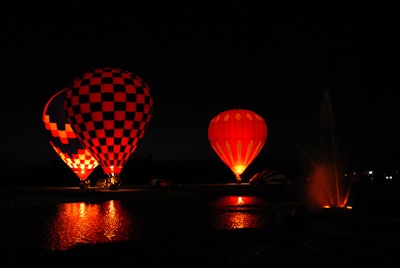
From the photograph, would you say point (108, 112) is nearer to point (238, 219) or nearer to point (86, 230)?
point (238, 219)

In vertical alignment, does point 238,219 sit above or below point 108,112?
below

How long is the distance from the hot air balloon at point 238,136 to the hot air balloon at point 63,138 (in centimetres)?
1201

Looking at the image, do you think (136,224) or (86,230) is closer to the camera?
(86,230)

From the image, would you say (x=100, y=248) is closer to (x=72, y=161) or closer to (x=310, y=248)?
(x=310, y=248)

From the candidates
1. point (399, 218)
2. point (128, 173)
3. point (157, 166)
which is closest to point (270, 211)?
point (399, 218)

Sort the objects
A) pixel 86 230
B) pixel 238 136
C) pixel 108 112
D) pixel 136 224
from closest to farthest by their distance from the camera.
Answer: pixel 86 230 < pixel 136 224 < pixel 108 112 < pixel 238 136

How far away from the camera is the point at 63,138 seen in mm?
39062

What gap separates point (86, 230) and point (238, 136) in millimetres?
30857

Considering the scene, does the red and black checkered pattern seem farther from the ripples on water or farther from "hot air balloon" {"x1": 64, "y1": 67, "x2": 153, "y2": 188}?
the ripples on water

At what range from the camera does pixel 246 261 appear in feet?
27.3

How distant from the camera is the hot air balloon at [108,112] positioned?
102 feet

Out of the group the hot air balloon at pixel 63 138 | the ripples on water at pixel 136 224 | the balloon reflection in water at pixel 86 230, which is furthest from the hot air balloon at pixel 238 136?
the balloon reflection in water at pixel 86 230

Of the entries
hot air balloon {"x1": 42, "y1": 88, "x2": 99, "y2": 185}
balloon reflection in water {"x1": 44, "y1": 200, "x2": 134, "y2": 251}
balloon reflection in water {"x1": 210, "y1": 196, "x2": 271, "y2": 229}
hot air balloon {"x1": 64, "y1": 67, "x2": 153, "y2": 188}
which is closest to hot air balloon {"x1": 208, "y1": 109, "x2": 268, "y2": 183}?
hot air balloon {"x1": 42, "y1": 88, "x2": 99, "y2": 185}

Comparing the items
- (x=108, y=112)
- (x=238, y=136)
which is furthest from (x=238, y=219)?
(x=238, y=136)
